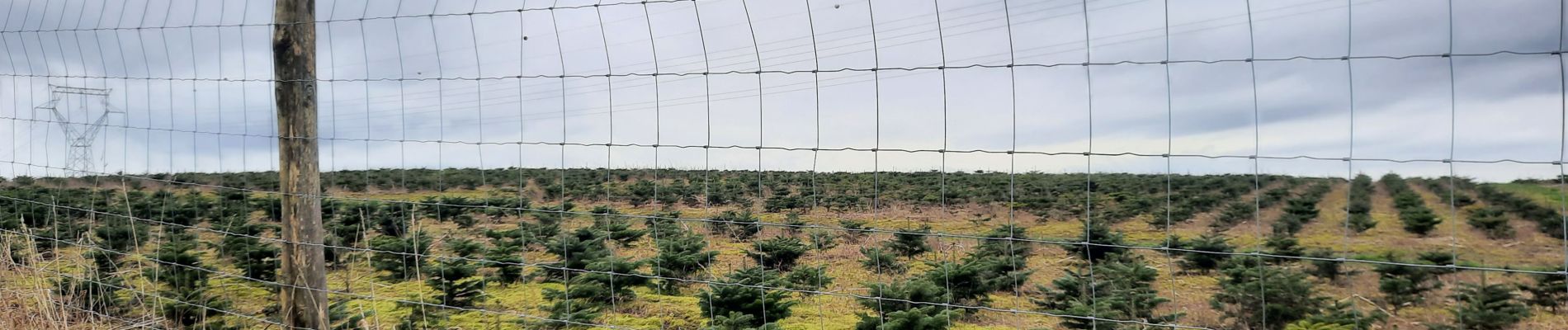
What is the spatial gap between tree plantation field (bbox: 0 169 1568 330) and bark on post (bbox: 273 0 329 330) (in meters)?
0.20

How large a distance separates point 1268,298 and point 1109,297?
1.41 m

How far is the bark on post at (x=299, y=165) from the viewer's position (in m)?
3.90

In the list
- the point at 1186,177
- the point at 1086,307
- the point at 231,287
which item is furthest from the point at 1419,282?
the point at 1186,177

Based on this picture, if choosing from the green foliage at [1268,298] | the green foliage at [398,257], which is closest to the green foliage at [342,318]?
the green foliage at [398,257]

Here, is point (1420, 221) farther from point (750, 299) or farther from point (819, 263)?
point (819, 263)

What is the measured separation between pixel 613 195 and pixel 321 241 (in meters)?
9.05

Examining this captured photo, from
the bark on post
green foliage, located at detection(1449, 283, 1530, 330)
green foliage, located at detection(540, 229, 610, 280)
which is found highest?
the bark on post

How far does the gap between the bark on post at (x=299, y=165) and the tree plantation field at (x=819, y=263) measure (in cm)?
20

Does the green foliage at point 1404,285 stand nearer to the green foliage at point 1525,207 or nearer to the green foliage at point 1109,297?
the green foliage at point 1109,297

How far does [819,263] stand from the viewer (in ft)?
12.0

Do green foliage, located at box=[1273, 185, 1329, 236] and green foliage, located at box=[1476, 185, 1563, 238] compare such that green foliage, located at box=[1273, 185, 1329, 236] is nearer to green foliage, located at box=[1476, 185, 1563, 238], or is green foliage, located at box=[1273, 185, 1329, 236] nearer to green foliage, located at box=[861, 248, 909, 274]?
green foliage, located at box=[1476, 185, 1563, 238]

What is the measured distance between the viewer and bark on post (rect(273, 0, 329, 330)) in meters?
3.90

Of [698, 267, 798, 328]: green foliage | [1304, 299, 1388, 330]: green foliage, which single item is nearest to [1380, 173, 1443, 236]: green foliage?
[1304, 299, 1388, 330]: green foliage

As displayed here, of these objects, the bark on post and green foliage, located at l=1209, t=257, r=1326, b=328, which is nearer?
the bark on post
